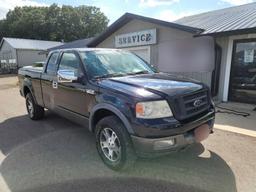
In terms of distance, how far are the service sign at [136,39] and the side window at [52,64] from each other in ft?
20.4

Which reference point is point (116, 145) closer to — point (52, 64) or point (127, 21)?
point (52, 64)

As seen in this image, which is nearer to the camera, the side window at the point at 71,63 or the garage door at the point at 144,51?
the side window at the point at 71,63

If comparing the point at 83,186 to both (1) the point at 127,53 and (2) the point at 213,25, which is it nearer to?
(1) the point at 127,53

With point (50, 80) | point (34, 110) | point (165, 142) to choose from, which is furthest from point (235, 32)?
point (34, 110)

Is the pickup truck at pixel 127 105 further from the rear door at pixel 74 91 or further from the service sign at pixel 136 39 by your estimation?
the service sign at pixel 136 39

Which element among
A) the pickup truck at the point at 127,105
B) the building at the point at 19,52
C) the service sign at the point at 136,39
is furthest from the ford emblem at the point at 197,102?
the building at the point at 19,52

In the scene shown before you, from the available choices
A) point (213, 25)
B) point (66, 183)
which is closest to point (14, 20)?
point (213, 25)

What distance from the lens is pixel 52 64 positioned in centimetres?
504

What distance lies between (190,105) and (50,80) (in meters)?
3.25

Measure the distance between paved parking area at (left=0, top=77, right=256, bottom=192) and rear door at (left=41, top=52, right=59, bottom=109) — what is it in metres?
0.82

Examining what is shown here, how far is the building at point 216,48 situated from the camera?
7.43 m

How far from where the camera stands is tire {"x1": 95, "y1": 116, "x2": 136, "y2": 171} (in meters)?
3.04

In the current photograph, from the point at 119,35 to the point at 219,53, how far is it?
586 cm

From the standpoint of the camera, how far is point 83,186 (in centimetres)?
300
